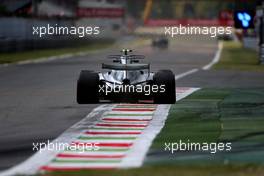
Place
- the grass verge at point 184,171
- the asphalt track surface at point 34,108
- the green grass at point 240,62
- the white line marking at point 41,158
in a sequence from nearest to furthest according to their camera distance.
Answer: the grass verge at point 184,171, the white line marking at point 41,158, the asphalt track surface at point 34,108, the green grass at point 240,62

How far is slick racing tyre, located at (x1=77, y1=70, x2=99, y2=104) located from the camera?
16672 mm

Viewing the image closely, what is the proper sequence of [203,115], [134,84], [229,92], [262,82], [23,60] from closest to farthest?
[203,115]
[134,84]
[229,92]
[262,82]
[23,60]

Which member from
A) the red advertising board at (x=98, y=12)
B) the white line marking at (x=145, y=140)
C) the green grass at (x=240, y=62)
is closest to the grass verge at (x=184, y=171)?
the white line marking at (x=145, y=140)

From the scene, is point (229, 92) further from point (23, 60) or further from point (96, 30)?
point (96, 30)

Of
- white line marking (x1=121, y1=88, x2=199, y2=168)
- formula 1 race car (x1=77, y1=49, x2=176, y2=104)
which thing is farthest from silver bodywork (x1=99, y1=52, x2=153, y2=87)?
white line marking (x1=121, y1=88, x2=199, y2=168)

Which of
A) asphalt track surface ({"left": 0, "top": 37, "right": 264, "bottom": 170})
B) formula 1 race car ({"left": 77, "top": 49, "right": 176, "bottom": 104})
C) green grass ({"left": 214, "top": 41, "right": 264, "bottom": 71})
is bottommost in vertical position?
green grass ({"left": 214, "top": 41, "right": 264, "bottom": 71})

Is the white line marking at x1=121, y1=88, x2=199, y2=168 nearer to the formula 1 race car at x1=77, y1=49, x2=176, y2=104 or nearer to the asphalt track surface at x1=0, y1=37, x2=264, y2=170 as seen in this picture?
the formula 1 race car at x1=77, y1=49, x2=176, y2=104

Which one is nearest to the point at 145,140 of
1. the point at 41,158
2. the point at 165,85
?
the point at 41,158

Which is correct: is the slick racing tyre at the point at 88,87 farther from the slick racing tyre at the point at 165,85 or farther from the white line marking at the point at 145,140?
the white line marking at the point at 145,140

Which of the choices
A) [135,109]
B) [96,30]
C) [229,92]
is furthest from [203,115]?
[96,30]

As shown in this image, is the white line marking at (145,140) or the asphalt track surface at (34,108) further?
the asphalt track surface at (34,108)

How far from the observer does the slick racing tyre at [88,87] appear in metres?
16.7

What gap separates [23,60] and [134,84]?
2523 cm

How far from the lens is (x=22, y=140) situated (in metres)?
12.5
